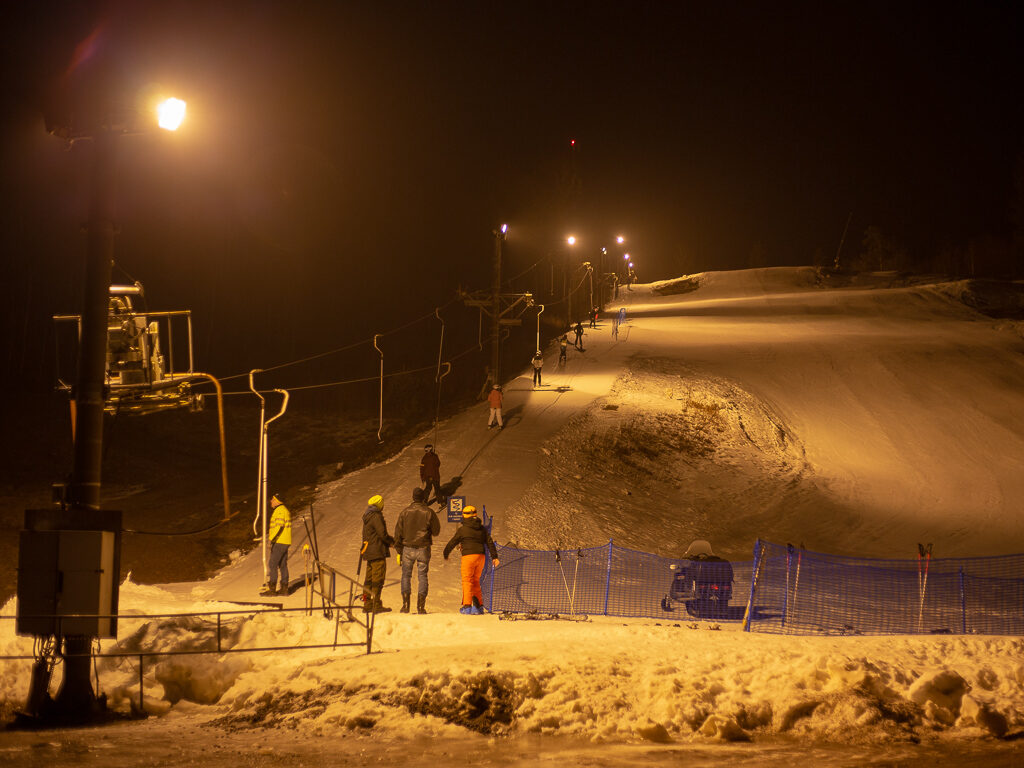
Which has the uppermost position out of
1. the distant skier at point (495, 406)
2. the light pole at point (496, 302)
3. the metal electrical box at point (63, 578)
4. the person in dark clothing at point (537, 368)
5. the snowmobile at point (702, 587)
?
the light pole at point (496, 302)

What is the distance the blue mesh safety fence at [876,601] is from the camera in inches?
503

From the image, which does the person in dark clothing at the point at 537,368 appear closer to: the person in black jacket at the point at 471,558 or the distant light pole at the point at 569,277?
the distant light pole at the point at 569,277

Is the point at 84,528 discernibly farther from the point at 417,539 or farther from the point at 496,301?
the point at 496,301

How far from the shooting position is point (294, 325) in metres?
83.4

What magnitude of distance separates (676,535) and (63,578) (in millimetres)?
15040

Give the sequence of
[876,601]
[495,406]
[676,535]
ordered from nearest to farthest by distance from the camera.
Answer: [876,601]
[676,535]
[495,406]

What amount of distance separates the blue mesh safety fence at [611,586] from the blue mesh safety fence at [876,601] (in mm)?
648

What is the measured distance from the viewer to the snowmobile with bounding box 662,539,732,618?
1370cm

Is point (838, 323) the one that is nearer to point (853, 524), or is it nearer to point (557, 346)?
point (557, 346)

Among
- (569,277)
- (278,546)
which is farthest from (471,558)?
(569,277)

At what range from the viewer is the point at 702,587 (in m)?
13.8

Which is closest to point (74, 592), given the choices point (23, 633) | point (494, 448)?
point (23, 633)

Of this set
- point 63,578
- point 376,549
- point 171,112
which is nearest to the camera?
point 63,578

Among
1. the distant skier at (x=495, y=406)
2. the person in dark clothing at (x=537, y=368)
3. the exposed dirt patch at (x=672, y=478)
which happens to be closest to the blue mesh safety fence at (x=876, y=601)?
the exposed dirt patch at (x=672, y=478)
